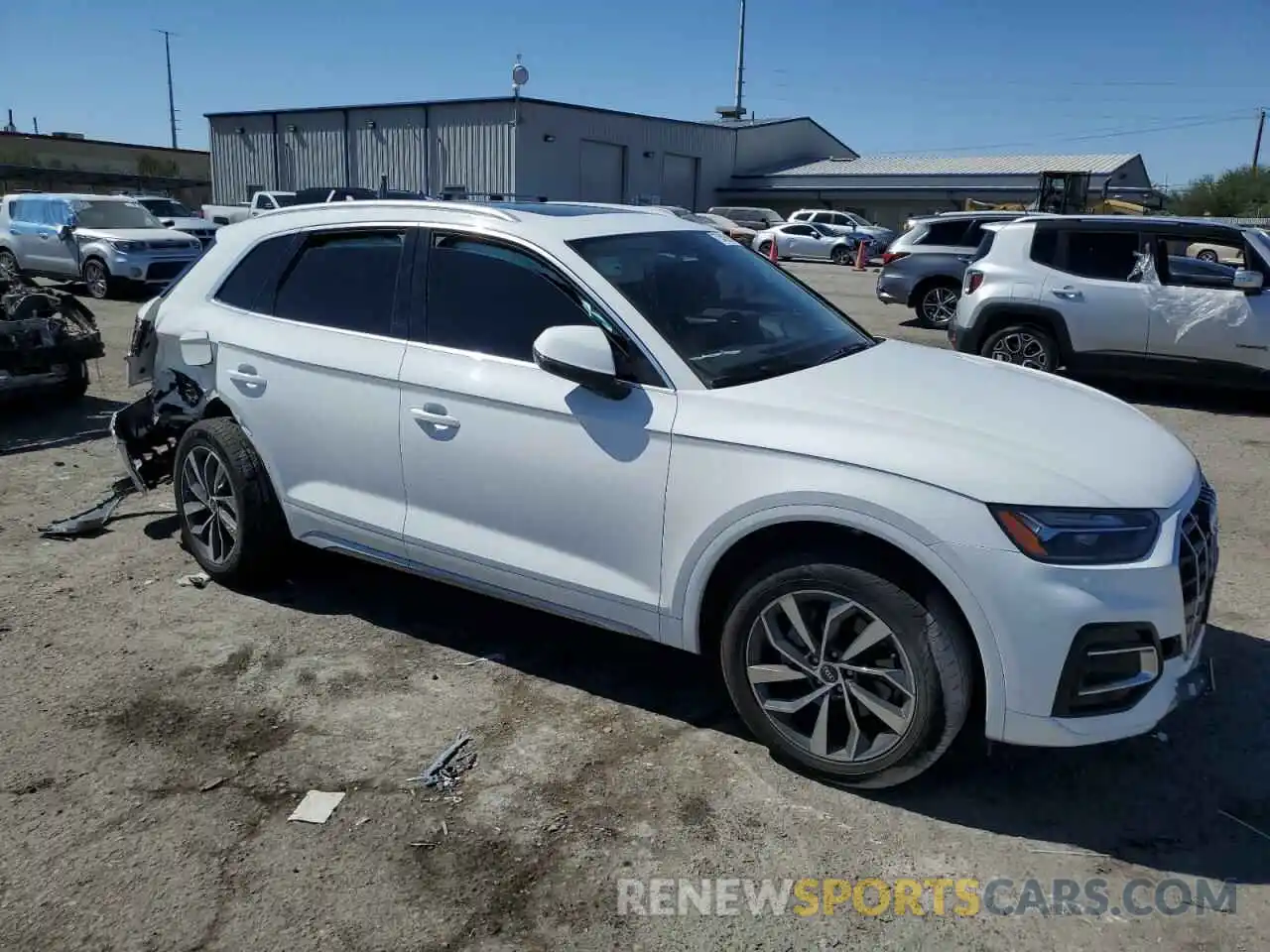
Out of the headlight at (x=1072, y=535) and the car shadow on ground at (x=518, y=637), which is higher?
the headlight at (x=1072, y=535)

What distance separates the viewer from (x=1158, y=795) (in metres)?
3.32

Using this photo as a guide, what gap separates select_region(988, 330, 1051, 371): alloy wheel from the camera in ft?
33.1

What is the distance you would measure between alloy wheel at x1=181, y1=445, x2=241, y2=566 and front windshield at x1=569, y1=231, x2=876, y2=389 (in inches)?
82.8

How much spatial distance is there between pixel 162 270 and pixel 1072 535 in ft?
56.4

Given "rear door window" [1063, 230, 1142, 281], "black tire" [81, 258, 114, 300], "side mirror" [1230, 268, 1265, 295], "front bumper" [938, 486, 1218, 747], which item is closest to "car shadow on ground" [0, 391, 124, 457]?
"front bumper" [938, 486, 1218, 747]

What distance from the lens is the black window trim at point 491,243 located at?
358cm

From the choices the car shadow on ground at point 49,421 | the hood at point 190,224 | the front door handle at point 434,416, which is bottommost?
the car shadow on ground at point 49,421

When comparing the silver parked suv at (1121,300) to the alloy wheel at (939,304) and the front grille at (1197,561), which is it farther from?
the front grille at (1197,561)

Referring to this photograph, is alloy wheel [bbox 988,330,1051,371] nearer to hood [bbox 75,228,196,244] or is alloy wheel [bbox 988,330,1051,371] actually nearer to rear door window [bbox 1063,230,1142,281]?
rear door window [bbox 1063,230,1142,281]

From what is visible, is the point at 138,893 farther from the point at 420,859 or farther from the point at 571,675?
the point at 571,675

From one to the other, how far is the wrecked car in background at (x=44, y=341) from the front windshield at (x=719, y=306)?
250 inches

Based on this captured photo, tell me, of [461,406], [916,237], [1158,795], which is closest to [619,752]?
[461,406]

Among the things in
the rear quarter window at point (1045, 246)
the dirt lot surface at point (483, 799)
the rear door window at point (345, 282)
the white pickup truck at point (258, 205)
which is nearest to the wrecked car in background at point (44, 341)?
the dirt lot surface at point (483, 799)

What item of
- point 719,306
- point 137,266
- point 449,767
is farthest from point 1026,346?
point 137,266
